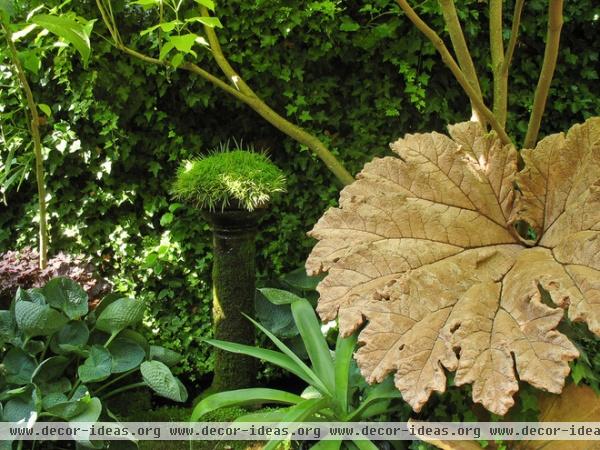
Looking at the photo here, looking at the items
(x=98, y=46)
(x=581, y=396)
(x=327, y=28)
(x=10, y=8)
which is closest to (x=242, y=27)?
(x=327, y=28)

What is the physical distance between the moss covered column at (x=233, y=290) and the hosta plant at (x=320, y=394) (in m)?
0.54

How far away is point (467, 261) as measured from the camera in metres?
1.78

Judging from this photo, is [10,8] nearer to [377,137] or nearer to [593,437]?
[377,137]

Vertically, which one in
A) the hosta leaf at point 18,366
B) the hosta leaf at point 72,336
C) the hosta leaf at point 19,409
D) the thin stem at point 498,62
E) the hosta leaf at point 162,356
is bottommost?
the hosta leaf at point 162,356

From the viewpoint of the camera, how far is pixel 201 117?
3.19 meters

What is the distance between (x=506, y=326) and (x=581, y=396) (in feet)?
1.13

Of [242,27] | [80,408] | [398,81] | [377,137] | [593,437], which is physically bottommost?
[80,408]

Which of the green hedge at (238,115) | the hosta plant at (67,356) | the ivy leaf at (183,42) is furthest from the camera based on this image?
the green hedge at (238,115)

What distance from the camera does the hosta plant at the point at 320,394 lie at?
1.86 m

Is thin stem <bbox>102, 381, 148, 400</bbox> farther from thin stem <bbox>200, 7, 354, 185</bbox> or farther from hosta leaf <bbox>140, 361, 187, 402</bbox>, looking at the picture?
thin stem <bbox>200, 7, 354, 185</bbox>

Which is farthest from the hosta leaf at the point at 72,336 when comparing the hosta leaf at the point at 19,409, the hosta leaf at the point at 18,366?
the hosta leaf at the point at 19,409

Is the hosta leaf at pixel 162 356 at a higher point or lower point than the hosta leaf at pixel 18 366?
lower

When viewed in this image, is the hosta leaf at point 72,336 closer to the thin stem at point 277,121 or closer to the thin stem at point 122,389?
the thin stem at point 122,389

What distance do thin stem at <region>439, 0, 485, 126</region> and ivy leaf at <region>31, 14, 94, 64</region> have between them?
123 cm
